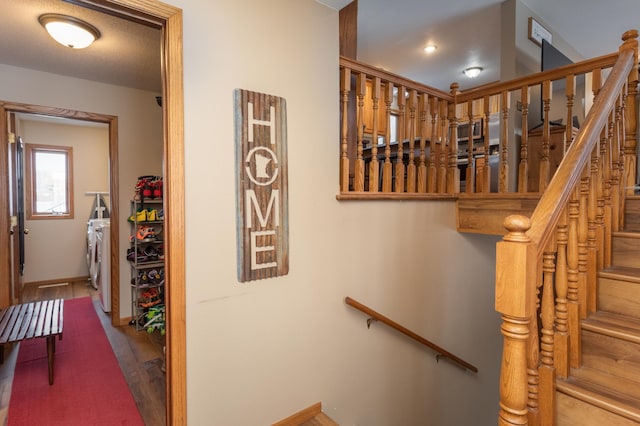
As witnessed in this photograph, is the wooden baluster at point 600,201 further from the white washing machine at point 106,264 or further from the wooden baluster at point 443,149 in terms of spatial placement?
the white washing machine at point 106,264

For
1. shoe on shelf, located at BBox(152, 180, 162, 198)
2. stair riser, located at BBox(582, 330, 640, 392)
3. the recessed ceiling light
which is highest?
the recessed ceiling light

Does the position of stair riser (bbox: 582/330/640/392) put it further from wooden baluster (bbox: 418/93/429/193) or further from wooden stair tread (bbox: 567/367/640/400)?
wooden baluster (bbox: 418/93/429/193)

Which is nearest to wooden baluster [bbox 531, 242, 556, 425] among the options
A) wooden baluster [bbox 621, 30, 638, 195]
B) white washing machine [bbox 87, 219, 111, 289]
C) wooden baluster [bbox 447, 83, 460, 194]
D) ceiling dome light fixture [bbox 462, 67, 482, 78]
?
wooden baluster [bbox 621, 30, 638, 195]

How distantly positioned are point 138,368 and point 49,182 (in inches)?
160

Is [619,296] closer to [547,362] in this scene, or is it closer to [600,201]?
[600,201]

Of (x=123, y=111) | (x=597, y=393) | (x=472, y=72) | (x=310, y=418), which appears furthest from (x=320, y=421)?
(x=472, y=72)

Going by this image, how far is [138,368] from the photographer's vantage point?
8.69 ft

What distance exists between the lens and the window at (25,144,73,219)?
4910mm

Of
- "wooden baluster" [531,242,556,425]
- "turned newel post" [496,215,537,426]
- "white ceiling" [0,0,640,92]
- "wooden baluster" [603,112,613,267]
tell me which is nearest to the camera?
Result: "turned newel post" [496,215,537,426]

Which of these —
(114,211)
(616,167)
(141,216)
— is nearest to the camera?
(616,167)

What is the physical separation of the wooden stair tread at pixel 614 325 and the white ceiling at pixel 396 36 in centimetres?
207

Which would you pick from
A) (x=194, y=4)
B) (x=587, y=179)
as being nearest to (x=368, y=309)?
(x=587, y=179)

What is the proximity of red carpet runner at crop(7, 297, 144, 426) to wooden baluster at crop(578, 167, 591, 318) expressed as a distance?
8.19 ft

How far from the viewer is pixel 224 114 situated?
1.55 metres
